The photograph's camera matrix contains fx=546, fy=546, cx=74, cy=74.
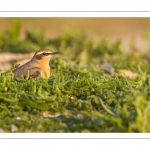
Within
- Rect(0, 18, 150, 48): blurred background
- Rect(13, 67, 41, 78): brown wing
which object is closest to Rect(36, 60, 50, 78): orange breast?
Rect(13, 67, 41, 78): brown wing

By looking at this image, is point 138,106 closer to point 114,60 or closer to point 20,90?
point 20,90

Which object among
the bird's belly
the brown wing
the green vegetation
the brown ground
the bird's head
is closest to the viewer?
the green vegetation

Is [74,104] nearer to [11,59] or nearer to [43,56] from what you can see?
[43,56]

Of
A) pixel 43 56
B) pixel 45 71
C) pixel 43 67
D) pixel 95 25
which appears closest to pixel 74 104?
pixel 45 71

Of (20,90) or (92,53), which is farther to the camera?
(92,53)

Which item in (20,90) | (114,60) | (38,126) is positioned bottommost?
(38,126)

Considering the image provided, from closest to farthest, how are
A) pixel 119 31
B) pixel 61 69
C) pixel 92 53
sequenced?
pixel 61 69 < pixel 92 53 < pixel 119 31

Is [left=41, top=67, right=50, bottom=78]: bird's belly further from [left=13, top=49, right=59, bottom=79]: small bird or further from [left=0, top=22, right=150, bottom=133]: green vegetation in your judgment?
[left=0, top=22, right=150, bottom=133]: green vegetation

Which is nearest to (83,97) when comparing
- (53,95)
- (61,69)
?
(53,95)

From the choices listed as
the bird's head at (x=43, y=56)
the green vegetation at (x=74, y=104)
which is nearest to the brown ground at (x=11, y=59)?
the bird's head at (x=43, y=56)
